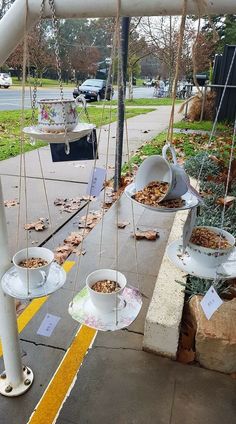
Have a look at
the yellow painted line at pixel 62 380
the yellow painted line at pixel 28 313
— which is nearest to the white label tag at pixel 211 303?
the yellow painted line at pixel 62 380

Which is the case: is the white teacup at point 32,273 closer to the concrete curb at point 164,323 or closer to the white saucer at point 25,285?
the white saucer at point 25,285

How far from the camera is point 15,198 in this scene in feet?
15.6

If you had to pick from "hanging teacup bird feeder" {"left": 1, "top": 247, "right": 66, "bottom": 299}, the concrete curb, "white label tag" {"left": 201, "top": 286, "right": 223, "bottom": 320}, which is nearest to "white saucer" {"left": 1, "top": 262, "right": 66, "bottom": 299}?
"hanging teacup bird feeder" {"left": 1, "top": 247, "right": 66, "bottom": 299}

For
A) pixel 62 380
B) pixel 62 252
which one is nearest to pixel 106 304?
pixel 62 380

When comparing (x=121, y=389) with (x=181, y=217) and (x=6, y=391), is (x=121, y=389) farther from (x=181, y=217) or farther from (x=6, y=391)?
(x=181, y=217)

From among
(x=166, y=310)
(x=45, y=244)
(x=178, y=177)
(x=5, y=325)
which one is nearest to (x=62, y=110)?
(x=178, y=177)

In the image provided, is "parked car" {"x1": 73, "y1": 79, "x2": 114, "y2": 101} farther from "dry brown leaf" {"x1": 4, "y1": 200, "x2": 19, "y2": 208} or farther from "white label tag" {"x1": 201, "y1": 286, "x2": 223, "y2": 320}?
"white label tag" {"x1": 201, "y1": 286, "x2": 223, "y2": 320}

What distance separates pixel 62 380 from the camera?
2.05m

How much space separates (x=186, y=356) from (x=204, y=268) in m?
1.16

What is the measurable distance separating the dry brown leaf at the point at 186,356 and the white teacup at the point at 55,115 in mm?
1636

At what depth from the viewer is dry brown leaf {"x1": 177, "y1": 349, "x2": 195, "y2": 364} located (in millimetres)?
2172

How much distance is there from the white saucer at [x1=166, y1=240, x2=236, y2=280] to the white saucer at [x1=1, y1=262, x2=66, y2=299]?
55 cm

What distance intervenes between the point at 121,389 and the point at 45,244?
6.40ft

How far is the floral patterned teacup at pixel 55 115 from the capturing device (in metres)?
1.51
